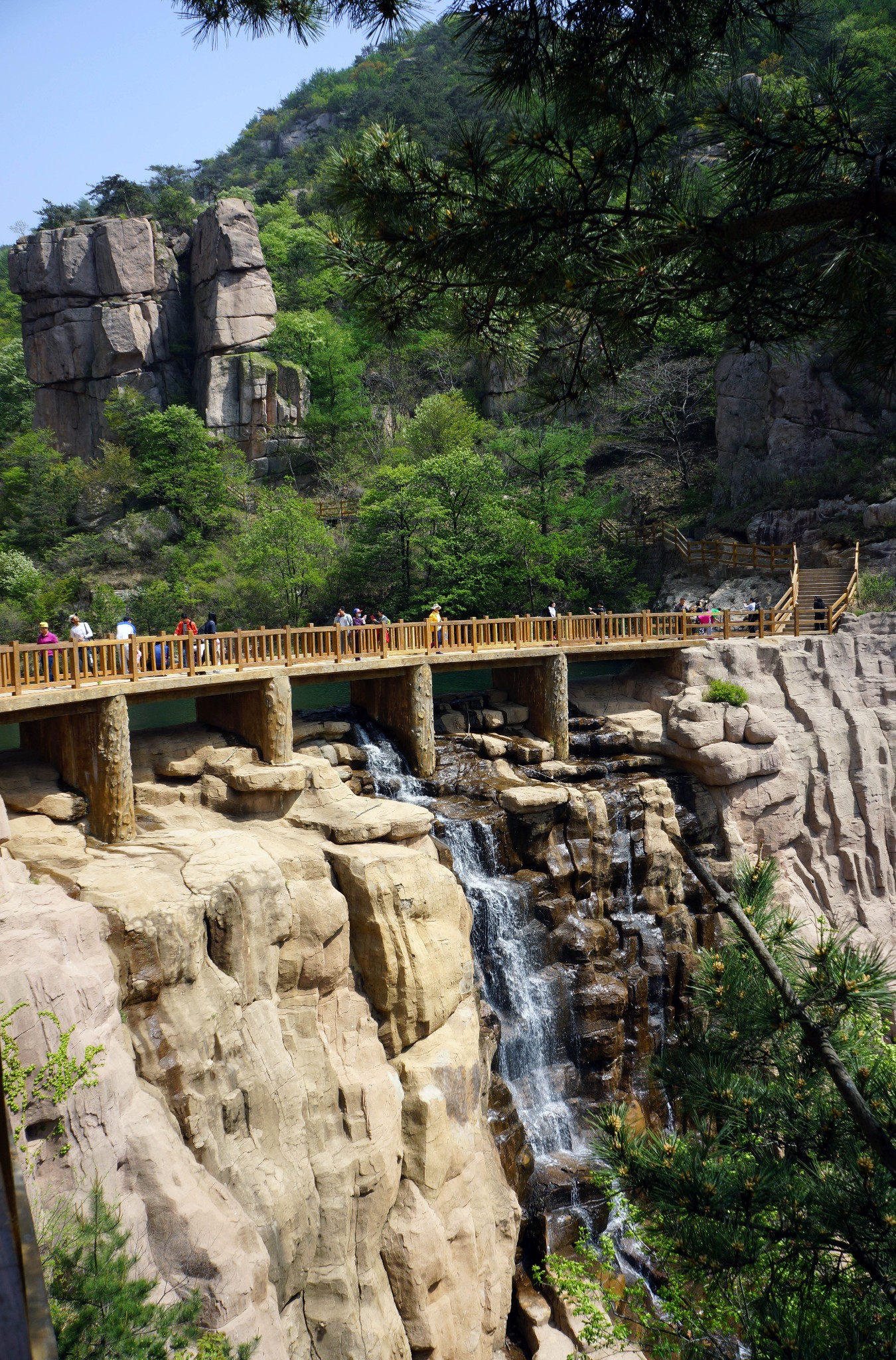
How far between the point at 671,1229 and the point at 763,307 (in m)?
5.95

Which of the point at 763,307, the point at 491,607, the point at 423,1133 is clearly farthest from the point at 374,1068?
the point at 491,607

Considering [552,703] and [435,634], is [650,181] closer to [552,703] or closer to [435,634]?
[435,634]

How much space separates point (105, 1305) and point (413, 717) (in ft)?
44.7

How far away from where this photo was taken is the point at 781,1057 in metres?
6.26

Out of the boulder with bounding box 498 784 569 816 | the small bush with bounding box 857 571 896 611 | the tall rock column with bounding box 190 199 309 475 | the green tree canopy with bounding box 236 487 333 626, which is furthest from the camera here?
the tall rock column with bounding box 190 199 309 475

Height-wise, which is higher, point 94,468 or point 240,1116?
point 94,468

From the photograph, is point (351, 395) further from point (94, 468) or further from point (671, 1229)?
point (671, 1229)

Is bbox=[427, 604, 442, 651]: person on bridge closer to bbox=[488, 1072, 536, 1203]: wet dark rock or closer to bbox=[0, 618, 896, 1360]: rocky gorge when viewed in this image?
bbox=[0, 618, 896, 1360]: rocky gorge

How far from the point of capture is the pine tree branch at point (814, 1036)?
502cm

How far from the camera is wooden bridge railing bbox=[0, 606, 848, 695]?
15461 mm

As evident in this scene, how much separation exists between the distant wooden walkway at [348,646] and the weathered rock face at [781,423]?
317 inches

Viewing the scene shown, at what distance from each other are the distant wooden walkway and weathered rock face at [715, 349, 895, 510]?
806cm

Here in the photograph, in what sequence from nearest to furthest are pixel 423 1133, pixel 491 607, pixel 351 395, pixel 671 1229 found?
pixel 671 1229 < pixel 423 1133 < pixel 491 607 < pixel 351 395

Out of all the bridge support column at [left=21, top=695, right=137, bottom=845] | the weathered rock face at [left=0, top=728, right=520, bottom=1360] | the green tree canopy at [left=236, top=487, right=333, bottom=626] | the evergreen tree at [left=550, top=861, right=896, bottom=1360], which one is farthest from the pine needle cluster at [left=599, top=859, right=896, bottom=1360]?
the green tree canopy at [left=236, top=487, right=333, bottom=626]
